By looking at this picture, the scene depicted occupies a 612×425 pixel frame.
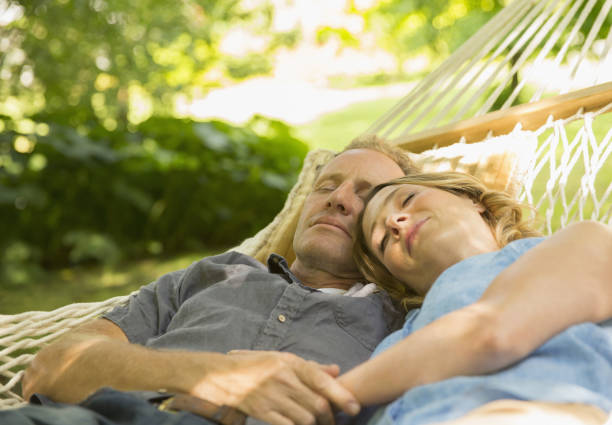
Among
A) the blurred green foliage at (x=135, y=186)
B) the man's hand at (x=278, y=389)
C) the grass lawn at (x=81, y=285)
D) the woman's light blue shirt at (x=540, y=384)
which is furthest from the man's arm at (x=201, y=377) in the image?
the blurred green foliage at (x=135, y=186)

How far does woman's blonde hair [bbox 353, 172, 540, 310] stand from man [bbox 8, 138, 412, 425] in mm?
46

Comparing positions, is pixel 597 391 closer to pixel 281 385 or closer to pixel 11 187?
pixel 281 385

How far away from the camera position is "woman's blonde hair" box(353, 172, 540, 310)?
1449mm

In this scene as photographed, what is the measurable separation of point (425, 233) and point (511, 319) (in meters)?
0.38

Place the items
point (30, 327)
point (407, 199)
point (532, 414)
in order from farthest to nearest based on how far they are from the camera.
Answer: point (30, 327)
point (407, 199)
point (532, 414)

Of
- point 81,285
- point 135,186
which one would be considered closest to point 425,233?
point 81,285

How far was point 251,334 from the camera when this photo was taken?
1391 mm

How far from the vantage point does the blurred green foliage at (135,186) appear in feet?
14.9

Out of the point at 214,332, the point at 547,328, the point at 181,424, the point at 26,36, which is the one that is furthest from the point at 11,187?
the point at 547,328

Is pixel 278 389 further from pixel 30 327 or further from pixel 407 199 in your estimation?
pixel 30 327

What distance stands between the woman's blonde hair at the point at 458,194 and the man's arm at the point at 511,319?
1.20 feet

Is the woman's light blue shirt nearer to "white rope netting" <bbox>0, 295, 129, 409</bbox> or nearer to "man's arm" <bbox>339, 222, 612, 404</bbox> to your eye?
"man's arm" <bbox>339, 222, 612, 404</bbox>


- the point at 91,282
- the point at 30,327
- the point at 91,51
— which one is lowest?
the point at 91,282

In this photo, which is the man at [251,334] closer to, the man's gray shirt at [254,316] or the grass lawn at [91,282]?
the man's gray shirt at [254,316]
